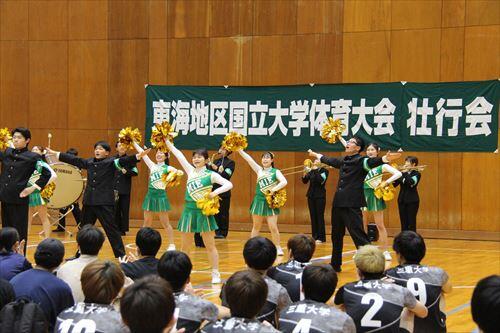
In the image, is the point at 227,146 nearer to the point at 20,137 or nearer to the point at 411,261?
the point at 20,137

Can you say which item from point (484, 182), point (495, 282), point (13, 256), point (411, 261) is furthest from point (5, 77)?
point (495, 282)

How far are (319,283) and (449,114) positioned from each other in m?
11.0

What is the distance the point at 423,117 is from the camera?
1437cm

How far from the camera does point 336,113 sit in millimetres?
15125

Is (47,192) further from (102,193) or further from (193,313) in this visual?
(193,313)

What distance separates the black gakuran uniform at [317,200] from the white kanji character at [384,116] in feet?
5.13

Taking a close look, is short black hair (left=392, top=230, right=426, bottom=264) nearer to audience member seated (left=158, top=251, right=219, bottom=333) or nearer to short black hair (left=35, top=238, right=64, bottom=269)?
audience member seated (left=158, top=251, right=219, bottom=333)

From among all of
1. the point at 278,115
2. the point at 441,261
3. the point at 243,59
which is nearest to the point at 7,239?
the point at 441,261

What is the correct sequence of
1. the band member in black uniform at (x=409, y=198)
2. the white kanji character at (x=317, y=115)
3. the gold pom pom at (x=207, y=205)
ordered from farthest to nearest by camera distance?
the white kanji character at (x=317, y=115)
the band member in black uniform at (x=409, y=198)
the gold pom pom at (x=207, y=205)

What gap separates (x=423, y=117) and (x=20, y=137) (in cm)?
820

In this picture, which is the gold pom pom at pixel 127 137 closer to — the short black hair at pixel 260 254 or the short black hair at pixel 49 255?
the short black hair at pixel 49 255

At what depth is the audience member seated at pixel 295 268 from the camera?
17.0 ft

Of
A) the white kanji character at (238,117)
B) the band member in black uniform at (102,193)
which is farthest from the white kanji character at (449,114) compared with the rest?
the band member in black uniform at (102,193)

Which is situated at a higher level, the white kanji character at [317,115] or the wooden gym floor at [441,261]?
the white kanji character at [317,115]
